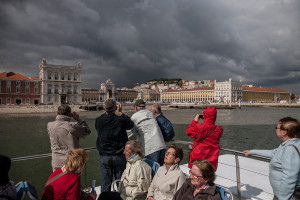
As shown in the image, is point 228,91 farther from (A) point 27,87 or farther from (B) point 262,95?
(A) point 27,87

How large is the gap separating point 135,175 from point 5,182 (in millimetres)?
1070

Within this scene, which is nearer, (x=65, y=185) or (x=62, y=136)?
(x=65, y=185)

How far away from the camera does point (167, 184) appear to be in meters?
1.82

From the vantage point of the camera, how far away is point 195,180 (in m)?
1.55

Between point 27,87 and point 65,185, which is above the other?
point 27,87

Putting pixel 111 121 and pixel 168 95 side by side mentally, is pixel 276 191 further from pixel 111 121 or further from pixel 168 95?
pixel 168 95

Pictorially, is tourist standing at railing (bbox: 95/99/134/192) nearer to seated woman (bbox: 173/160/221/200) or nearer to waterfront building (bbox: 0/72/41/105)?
seated woman (bbox: 173/160/221/200)

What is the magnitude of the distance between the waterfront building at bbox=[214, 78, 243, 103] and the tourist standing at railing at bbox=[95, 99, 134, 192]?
3192 inches

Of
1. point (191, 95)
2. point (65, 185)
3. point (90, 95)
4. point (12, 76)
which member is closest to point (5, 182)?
point (65, 185)

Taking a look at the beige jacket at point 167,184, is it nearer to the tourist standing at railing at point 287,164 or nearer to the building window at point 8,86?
the tourist standing at railing at point 287,164

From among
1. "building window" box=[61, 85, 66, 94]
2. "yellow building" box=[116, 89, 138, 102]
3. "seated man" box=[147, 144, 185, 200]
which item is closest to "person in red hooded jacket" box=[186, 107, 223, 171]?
"seated man" box=[147, 144, 185, 200]

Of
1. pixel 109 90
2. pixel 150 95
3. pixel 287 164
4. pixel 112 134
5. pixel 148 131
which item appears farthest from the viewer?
pixel 150 95

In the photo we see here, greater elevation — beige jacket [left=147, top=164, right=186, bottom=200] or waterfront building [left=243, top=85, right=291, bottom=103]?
waterfront building [left=243, top=85, right=291, bottom=103]

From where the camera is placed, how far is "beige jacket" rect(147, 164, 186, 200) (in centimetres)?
182
